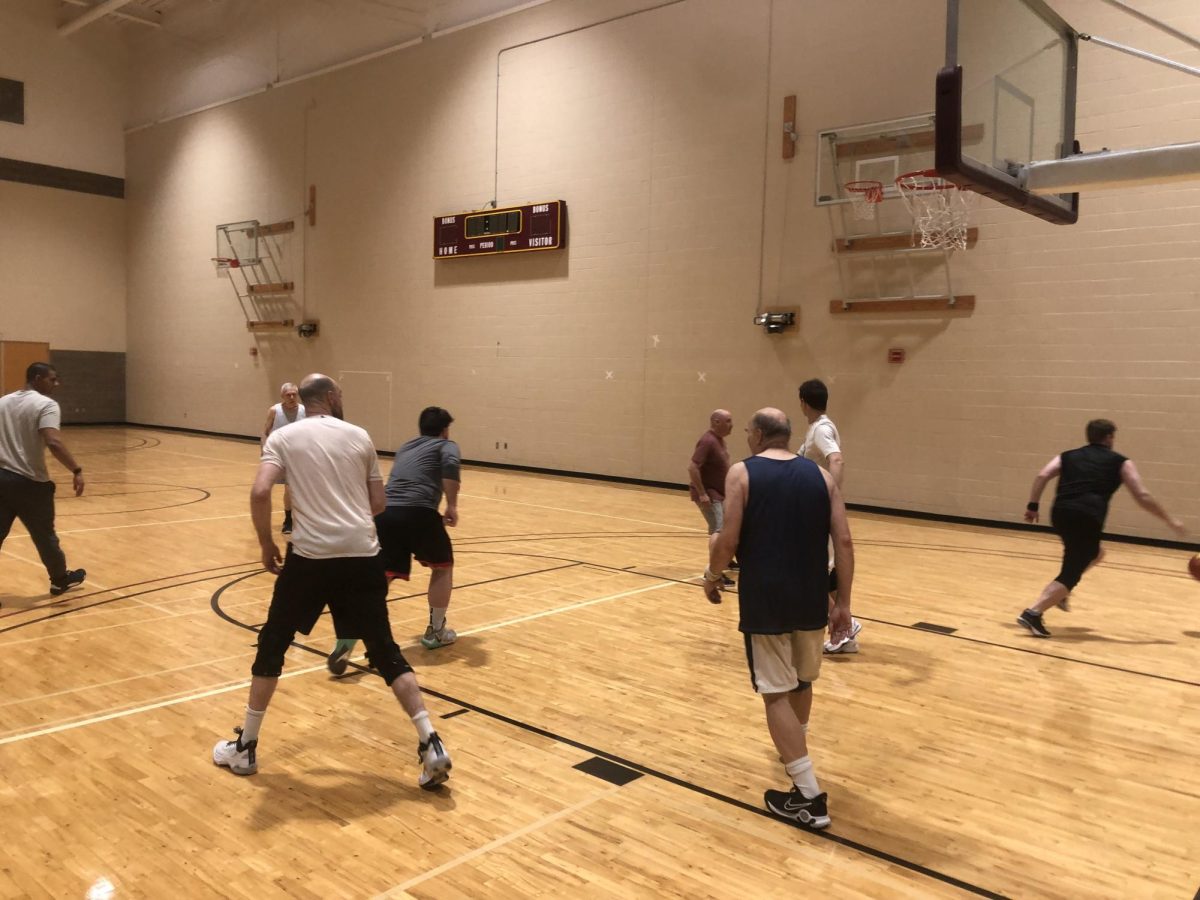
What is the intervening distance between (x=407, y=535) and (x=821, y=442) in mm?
2790

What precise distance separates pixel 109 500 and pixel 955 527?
11.7 meters

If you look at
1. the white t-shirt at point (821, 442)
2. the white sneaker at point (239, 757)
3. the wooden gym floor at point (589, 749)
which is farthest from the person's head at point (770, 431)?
the white sneaker at point (239, 757)

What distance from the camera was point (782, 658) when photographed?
3691 millimetres

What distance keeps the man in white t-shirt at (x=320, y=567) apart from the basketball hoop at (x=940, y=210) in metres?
10.3

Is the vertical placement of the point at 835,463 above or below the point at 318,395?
below

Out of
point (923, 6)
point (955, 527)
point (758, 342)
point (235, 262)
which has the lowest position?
point (955, 527)

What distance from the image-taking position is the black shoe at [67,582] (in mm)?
7312

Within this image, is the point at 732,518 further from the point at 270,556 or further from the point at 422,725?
the point at 270,556

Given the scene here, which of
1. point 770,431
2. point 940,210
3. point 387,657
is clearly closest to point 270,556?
point 387,657

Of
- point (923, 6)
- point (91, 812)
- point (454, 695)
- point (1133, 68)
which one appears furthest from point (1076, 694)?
point (923, 6)

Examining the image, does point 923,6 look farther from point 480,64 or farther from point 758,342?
point 480,64

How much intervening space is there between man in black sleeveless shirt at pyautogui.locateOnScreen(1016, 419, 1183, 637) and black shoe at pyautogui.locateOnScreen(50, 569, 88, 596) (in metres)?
7.52

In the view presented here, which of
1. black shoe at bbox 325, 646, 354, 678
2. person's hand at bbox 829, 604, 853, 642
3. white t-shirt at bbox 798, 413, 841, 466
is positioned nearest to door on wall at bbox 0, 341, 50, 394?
black shoe at bbox 325, 646, 354, 678

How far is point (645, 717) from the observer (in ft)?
16.0
